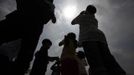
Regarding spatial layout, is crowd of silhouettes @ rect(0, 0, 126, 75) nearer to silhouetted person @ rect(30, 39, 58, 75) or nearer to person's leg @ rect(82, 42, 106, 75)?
person's leg @ rect(82, 42, 106, 75)

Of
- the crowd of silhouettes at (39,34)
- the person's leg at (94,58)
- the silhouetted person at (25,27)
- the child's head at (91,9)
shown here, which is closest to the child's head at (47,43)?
the crowd of silhouettes at (39,34)

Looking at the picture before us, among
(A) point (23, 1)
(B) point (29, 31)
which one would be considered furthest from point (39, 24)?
(A) point (23, 1)

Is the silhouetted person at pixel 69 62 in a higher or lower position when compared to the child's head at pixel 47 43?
lower

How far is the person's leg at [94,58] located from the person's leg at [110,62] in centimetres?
19

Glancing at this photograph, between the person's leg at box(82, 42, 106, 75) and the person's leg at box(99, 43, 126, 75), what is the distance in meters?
0.19

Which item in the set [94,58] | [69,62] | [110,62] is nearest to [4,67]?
[69,62]

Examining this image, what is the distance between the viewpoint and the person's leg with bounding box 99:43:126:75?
422 centimetres

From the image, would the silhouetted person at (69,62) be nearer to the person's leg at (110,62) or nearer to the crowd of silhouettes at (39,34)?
the crowd of silhouettes at (39,34)

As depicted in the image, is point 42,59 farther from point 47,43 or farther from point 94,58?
point 94,58

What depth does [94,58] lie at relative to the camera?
4.27 m

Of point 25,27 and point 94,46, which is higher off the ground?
point 25,27

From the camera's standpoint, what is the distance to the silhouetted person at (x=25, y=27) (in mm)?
3236

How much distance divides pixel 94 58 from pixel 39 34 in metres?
1.38

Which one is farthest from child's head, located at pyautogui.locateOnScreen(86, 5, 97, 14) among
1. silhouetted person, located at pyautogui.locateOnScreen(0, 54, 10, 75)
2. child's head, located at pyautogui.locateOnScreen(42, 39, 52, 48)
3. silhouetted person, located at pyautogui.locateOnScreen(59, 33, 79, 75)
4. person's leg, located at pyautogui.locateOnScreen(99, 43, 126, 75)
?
silhouetted person, located at pyautogui.locateOnScreen(0, 54, 10, 75)
